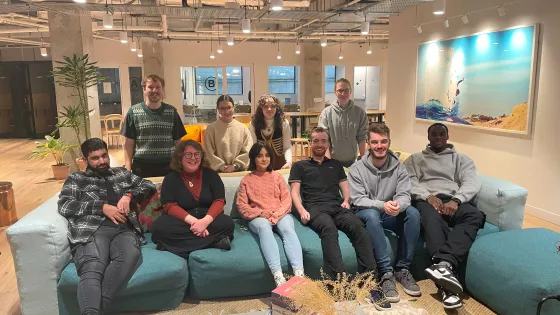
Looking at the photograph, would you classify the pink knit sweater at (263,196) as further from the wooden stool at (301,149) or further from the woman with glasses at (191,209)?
the wooden stool at (301,149)

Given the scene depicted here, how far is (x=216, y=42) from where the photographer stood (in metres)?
13.0

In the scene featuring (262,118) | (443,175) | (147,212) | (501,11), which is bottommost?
(147,212)

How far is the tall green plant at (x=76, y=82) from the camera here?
6504 mm

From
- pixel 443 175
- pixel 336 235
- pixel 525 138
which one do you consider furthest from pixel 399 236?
pixel 525 138

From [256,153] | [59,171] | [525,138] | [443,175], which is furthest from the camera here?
[59,171]

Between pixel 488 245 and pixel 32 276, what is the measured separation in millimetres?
2975

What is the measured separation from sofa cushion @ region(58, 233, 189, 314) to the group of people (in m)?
0.07

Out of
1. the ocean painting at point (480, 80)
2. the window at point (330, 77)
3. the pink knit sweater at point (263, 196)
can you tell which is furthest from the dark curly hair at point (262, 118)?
the window at point (330, 77)

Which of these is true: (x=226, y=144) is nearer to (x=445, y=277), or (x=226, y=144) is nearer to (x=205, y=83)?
(x=445, y=277)

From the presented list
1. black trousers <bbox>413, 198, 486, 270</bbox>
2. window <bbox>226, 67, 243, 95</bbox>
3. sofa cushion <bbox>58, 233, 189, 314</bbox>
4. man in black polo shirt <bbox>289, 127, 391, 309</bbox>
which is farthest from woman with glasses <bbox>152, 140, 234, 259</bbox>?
window <bbox>226, 67, 243, 95</bbox>

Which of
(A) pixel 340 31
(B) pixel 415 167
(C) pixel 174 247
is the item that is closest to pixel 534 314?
(B) pixel 415 167

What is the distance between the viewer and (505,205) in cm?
326

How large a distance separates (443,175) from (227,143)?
1859mm

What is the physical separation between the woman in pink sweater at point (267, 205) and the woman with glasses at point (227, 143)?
390 millimetres
